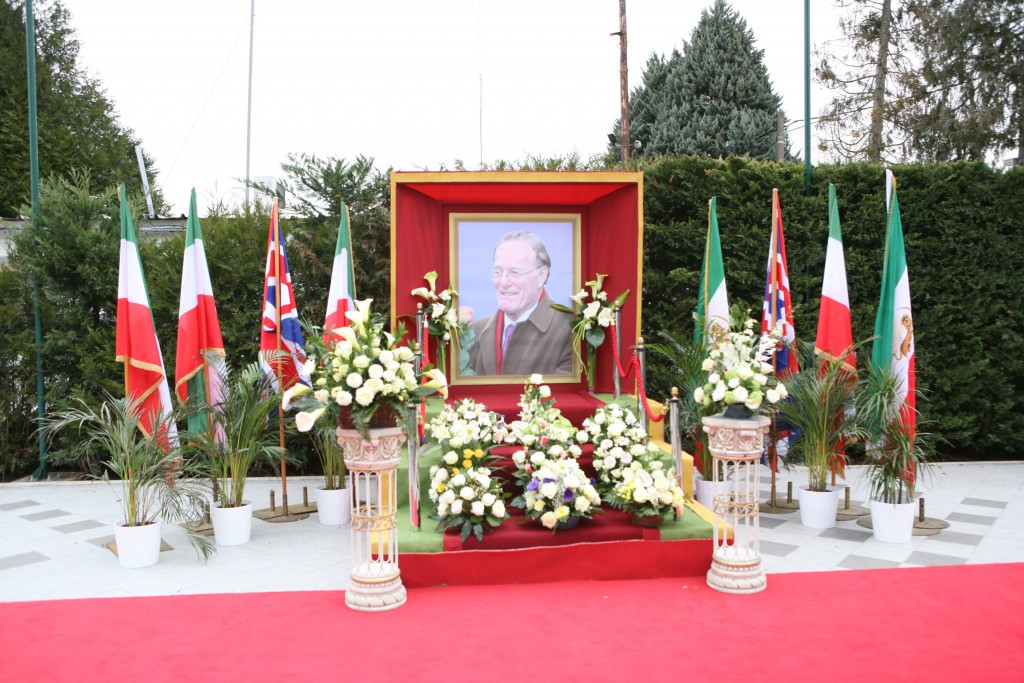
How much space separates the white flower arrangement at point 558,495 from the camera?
423 cm

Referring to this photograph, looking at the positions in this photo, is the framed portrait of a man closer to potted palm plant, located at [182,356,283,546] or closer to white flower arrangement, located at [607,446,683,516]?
potted palm plant, located at [182,356,283,546]

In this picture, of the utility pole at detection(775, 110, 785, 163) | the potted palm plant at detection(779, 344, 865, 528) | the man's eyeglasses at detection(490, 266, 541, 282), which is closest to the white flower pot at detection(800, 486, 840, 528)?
the potted palm plant at detection(779, 344, 865, 528)

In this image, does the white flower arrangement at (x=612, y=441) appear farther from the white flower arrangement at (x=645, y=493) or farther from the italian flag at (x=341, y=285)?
the italian flag at (x=341, y=285)

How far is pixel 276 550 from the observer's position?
16.3 ft

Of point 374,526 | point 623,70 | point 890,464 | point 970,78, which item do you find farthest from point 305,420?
point 970,78

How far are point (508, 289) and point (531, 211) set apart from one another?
780 mm

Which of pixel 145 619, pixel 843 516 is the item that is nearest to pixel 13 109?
pixel 145 619

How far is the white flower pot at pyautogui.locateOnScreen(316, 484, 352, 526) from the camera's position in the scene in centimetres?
564

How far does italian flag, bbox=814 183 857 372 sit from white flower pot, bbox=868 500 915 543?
1408 millimetres

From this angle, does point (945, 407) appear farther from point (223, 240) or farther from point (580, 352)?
point (223, 240)

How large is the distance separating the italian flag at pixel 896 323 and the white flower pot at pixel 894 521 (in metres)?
0.91

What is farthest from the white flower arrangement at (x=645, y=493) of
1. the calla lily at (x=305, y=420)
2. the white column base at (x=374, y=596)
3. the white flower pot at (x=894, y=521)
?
the calla lily at (x=305, y=420)

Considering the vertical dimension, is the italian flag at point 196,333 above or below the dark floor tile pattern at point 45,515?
above

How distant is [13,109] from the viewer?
1691 centimetres
